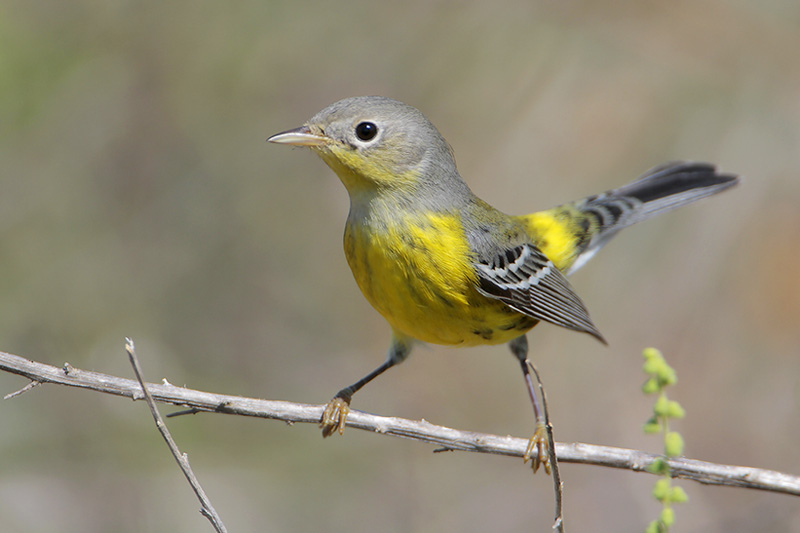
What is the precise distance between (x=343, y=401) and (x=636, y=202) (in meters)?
3.25

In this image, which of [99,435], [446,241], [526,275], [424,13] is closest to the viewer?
[446,241]

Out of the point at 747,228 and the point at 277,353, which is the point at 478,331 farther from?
the point at 747,228

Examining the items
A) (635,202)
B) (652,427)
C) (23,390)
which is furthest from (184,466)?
(635,202)

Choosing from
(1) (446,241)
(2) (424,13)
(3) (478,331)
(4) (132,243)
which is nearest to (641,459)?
(3) (478,331)

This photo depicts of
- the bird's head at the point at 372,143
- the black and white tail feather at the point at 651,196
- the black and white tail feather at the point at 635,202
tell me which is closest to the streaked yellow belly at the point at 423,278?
the bird's head at the point at 372,143

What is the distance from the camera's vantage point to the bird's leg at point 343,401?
4.28 m

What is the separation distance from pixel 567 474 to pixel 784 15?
5003 millimetres

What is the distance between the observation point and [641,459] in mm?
3295

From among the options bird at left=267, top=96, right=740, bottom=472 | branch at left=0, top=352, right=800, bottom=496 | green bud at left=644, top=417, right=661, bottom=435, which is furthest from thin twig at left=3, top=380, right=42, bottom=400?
green bud at left=644, top=417, right=661, bottom=435

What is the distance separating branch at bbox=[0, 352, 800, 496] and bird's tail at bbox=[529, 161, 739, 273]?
283cm

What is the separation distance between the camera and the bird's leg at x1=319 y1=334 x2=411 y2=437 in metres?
4.28

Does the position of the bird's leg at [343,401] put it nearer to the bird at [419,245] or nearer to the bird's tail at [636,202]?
the bird at [419,245]

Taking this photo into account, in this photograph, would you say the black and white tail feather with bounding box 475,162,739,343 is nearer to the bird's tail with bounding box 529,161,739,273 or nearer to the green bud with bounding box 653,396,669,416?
the bird's tail with bounding box 529,161,739,273

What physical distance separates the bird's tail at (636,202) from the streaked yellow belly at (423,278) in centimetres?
201
